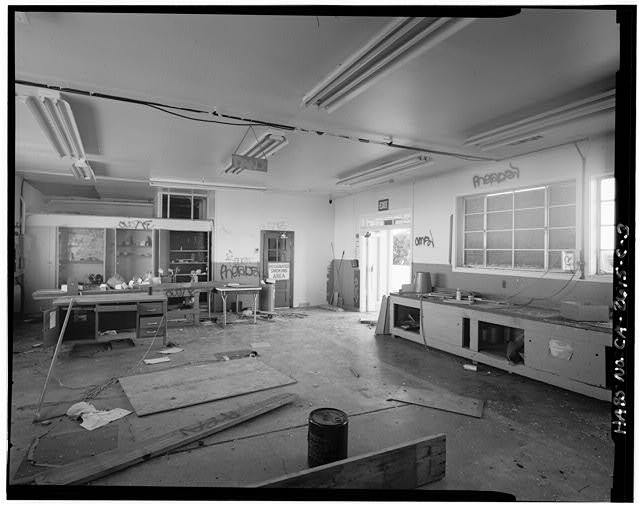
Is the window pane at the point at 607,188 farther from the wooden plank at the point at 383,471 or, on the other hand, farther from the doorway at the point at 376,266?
the doorway at the point at 376,266

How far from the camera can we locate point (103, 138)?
16.5 feet

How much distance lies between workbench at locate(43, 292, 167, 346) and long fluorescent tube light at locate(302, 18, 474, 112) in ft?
12.7

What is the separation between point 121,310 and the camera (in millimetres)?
5309

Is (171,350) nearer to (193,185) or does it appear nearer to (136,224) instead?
(136,224)

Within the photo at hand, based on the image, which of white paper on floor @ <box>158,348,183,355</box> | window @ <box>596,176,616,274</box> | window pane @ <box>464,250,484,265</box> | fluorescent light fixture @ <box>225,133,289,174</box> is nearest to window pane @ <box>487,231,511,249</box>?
window pane @ <box>464,250,484,265</box>

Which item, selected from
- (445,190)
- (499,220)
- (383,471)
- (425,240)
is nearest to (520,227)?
(499,220)

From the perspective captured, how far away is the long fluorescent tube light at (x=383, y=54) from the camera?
7.61 ft

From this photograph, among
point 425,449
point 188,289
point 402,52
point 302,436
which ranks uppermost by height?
point 402,52

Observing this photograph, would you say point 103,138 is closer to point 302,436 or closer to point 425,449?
point 302,436

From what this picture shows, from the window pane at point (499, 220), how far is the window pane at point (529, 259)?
0.47 m

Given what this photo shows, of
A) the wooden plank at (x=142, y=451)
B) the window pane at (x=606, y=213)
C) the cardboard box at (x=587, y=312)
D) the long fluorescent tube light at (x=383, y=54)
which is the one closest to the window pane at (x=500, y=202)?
the window pane at (x=606, y=213)

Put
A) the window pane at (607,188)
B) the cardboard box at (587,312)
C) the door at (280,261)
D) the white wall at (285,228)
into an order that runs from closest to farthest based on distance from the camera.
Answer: the cardboard box at (587,312) < the window pane at (607,188) < the white wall at (285,228) < the door at (280,261)

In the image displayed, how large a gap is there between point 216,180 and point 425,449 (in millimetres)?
6783

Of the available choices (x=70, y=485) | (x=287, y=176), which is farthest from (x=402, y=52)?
(x=287, y=176)
